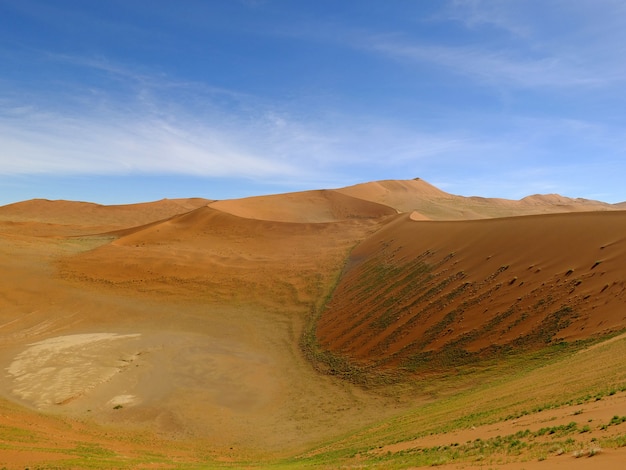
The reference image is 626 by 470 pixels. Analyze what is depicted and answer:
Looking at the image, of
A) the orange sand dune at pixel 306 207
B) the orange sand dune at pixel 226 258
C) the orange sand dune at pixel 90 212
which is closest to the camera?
the orange sand dune at pixel 226 258

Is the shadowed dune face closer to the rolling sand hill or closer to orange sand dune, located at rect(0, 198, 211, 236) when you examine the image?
the rolling sand hill

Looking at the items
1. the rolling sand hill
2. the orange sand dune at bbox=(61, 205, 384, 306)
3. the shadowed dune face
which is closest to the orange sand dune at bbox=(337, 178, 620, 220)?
the orange sand dune at bbox=(61, 205, 384, 306)

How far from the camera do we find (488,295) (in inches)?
1009

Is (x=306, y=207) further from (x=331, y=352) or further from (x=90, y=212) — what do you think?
(x=331, y=352)

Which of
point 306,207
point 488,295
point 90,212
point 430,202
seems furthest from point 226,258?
point 90,212

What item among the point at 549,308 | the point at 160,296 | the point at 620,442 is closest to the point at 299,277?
the point at 160,296

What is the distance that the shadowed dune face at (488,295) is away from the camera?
68.3ft

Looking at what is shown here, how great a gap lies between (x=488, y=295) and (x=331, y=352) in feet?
33.8

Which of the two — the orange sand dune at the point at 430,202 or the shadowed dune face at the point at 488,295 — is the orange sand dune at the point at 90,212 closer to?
the orange sand dune at the point at 430,202

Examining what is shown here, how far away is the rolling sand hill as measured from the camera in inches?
499

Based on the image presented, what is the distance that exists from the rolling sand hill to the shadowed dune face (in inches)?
4.8

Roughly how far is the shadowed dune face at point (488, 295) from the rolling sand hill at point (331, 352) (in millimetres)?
121

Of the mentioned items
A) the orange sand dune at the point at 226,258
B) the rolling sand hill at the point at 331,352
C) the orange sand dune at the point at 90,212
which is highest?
the orange sand dune at the point at 90,212

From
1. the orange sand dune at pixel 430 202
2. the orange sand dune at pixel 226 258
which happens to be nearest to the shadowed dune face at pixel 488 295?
the orange sand dune at pixel 226 258
